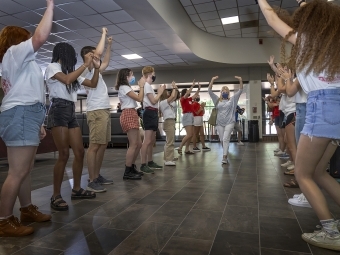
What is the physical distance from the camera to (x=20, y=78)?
1.61m

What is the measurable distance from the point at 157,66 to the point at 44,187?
347 inches

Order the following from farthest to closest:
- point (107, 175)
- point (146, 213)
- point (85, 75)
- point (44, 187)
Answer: point (107, 175)
point (44, 187)
point (85, 75)
point (146, 213)

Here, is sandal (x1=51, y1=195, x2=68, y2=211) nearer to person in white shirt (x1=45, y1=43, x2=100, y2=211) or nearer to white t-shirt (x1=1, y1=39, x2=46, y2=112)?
person in white shirt (x1=45, y1=43, x2=100, y2=211)

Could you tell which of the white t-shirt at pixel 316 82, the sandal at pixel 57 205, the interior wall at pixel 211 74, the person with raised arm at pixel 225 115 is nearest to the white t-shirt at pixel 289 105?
the person with raised arm at pixel 225 115

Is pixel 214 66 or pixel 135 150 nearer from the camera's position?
pixel 135 150

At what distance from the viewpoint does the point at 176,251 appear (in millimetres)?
1400

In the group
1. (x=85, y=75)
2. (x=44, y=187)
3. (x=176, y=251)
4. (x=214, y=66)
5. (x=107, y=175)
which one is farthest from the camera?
(x=214, y=66)

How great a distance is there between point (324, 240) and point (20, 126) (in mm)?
1823

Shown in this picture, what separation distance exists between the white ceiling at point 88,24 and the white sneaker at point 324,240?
5278 millimetres

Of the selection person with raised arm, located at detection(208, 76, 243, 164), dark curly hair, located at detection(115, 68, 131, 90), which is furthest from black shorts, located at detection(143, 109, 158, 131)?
person with raised arm, located at detection(208, 76, 243, 164)

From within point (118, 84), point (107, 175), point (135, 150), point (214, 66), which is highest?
point (214, 66)

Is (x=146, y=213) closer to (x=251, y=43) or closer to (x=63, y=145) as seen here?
(x=63, y=145)

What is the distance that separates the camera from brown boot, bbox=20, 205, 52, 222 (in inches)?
72.6

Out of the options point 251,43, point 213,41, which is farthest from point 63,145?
point 251,43
